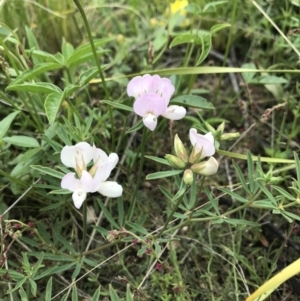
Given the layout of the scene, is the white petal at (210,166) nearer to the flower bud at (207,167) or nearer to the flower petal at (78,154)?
the flower bud at (207,167)

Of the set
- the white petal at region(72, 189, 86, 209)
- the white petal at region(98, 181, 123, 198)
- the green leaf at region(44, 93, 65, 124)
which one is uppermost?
the green leaf at region(44, 93, 65, 124)

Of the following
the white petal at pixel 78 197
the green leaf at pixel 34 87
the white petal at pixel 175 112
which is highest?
the green leaf at pixel 34 87

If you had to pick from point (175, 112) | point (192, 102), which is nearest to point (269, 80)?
point (192, 102)

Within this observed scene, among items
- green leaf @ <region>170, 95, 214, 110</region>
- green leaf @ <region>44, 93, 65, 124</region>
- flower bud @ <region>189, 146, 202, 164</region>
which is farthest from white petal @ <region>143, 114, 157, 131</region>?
green leaf @ <region>170, 95, 214, 110</region>

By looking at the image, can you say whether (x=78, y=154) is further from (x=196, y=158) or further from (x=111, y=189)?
(x=196, y=158)

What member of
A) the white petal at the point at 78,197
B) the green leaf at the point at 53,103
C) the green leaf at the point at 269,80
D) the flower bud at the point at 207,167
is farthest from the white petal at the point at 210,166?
the green leaf at the point at 269,80

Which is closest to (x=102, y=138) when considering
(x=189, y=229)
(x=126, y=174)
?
(x=126, y=174)

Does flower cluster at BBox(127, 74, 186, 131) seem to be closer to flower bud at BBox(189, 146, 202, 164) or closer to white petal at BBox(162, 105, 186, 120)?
white petal at BBox(162, 105, 186, 120)
